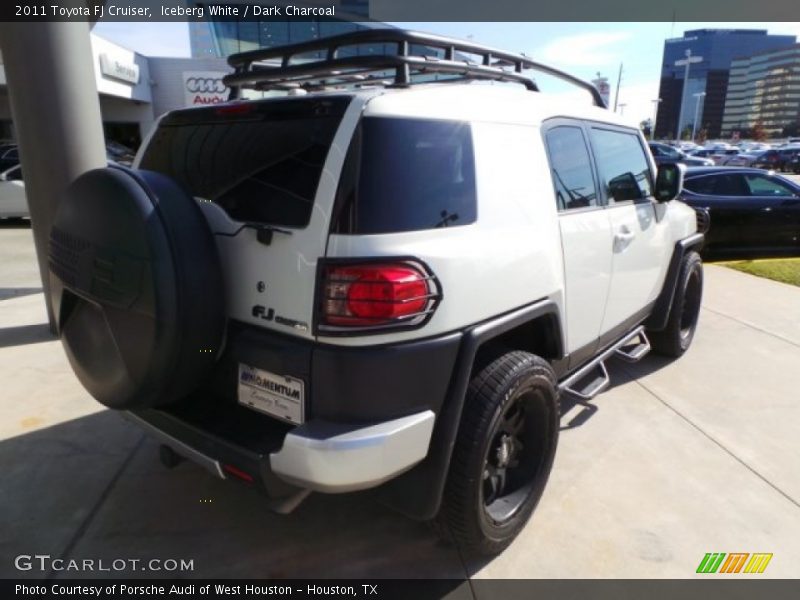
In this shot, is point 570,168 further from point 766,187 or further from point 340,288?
point 766,187

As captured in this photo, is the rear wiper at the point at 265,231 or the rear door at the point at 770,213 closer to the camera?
the rear wiper at the point at 265,231

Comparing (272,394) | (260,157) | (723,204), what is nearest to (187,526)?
(272,394)

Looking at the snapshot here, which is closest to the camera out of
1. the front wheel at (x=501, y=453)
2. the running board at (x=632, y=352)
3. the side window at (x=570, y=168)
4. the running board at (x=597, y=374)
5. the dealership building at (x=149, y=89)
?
the front wheel at (x=501, y=453)

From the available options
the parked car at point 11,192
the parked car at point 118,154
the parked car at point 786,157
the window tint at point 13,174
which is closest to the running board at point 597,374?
the parked car at point 11,192

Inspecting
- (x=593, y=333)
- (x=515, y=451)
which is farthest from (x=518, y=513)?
(x=593, y=333)

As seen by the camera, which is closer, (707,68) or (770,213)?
(770,213)

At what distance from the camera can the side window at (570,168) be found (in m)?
2.74

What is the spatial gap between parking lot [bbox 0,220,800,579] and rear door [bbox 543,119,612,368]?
0.76 metres

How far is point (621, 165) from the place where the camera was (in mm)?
3654

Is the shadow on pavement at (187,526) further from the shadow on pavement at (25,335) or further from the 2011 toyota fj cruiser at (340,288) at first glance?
the shadow on pavement at (25,335)

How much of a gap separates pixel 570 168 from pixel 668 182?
1.50 m

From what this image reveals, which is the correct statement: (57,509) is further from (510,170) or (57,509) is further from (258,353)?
(510,170)

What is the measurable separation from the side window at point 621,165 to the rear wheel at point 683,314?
91 cm

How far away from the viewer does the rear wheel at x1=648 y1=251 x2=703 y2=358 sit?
14.9ft
